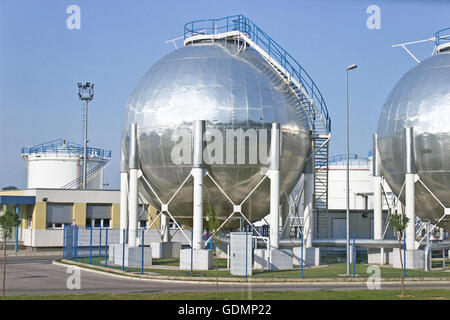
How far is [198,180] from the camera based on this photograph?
2692 cm

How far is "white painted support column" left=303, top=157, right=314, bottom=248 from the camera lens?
3077 centimetres

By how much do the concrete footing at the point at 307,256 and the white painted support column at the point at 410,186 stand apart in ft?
14.2

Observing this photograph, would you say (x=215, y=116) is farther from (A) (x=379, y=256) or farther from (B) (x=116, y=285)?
(A) (x=379, y=256)

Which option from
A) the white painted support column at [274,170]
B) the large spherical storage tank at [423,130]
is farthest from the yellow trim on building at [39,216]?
the large spherical storage tank at [423,130]

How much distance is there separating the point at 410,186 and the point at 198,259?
410 inches

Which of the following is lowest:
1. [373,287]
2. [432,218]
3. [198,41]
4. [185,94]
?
[373,287]

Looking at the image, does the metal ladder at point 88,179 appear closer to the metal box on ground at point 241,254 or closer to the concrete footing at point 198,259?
the concrete footing at point 198,259

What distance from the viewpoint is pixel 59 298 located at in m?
18.0

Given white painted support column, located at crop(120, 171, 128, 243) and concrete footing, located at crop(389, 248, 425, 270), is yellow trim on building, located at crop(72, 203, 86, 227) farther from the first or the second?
concrete footing, located at crop(389, 248, 425, 270)

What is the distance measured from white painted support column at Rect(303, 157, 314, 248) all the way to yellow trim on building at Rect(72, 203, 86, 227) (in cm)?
1929

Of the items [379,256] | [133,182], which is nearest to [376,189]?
[379,256]
